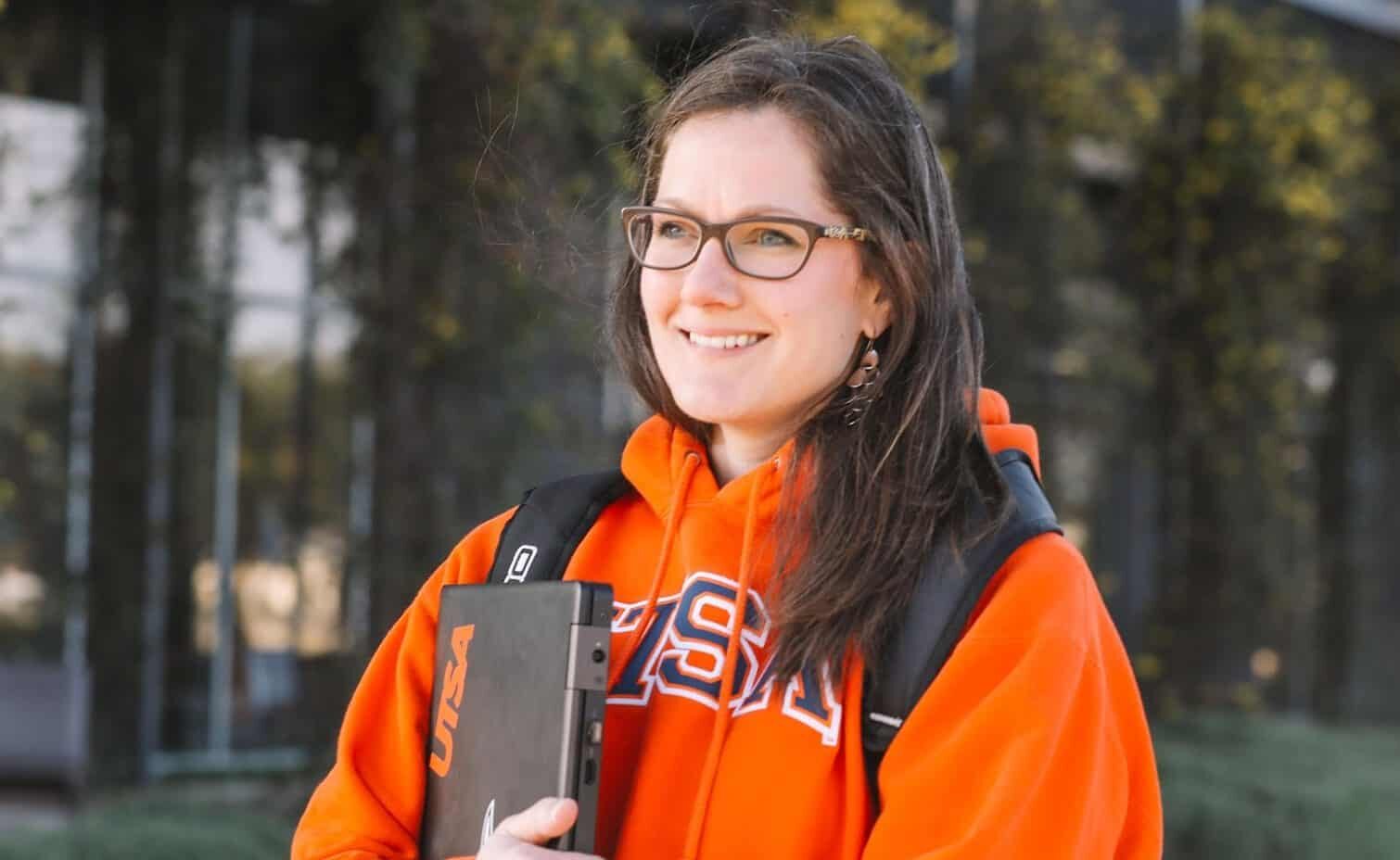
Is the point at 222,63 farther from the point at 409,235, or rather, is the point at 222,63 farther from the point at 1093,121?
the point at 1093,121

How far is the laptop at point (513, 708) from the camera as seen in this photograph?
1.53 m

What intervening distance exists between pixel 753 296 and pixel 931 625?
1.25 ft

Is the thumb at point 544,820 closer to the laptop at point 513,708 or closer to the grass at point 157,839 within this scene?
the laptop at point 513,708

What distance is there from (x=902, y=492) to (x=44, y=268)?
753cm

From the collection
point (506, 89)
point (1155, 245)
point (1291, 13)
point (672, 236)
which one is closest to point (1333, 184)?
point (1155, 245)

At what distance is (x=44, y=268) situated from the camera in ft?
26.9

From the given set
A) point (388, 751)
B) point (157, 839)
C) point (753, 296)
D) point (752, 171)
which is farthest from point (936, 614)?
point (157, 839)

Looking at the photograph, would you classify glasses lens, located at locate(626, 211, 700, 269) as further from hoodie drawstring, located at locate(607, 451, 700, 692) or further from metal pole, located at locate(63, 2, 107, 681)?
metal pole, located at locate(63, 2, 107, 681)

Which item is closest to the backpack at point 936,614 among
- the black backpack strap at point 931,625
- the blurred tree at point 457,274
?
the black backpack strap at point 931,625

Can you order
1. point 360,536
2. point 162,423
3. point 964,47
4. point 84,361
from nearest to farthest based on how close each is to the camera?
1. point 360,536
2. point 84,361
3. point 162,423
4. point 964,47

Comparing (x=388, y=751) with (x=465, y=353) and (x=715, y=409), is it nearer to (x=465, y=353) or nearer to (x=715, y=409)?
(x=715, y=409)

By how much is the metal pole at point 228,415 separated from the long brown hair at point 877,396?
286 inches

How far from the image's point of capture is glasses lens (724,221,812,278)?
163cm

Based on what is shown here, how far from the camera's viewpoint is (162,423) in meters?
8.58
